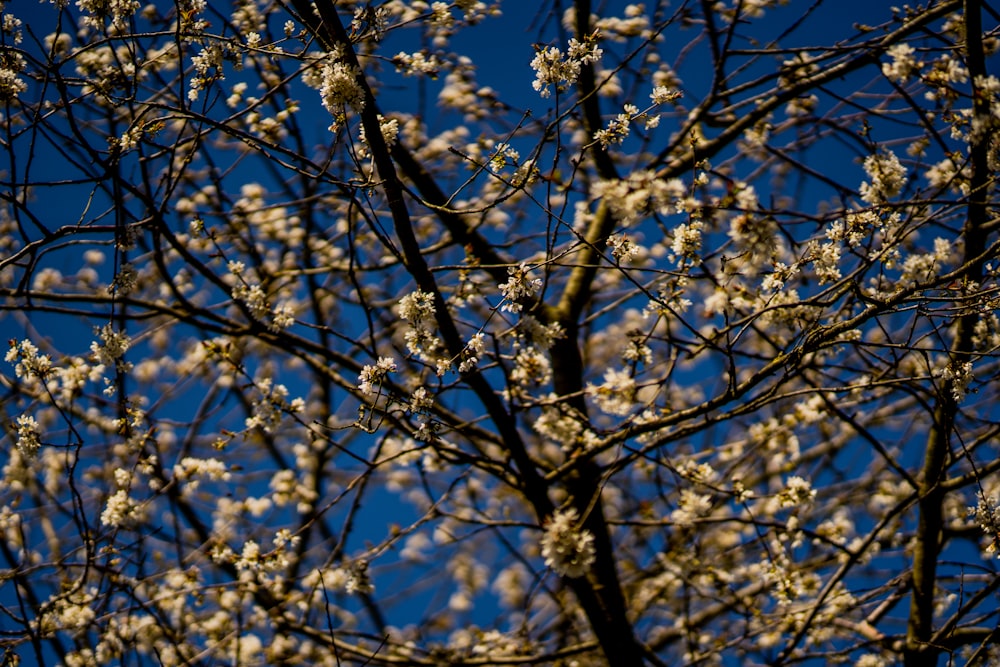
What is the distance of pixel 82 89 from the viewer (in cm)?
434

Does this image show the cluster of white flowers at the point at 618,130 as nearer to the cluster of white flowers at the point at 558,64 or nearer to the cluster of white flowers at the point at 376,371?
the cluster of white flowers at the point at 558,64

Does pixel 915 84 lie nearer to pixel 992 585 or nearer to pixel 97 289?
pixel 992 585

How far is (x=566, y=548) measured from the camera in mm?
3090

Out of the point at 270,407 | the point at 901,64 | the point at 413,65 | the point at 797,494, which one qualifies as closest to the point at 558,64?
the point at 413,65

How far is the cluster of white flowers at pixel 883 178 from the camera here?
11.8 feet

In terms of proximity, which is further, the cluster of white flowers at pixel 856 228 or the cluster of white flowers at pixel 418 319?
the cluster of white flowers at pixel 418 319

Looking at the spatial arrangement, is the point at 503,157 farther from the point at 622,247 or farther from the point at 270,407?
the point at 270,407

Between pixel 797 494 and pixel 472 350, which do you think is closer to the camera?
pixel 472 350

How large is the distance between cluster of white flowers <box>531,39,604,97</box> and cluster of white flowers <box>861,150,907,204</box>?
4.58 feet

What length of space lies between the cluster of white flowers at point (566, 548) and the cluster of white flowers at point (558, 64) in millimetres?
1597

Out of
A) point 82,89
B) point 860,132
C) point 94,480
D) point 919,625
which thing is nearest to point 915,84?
point 860,132

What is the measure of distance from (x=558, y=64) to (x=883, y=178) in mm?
1587

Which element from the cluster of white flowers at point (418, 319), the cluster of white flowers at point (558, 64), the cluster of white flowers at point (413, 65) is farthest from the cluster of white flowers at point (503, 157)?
the cluster of white flowers at point (413, 65)

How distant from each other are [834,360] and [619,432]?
6.61ft
